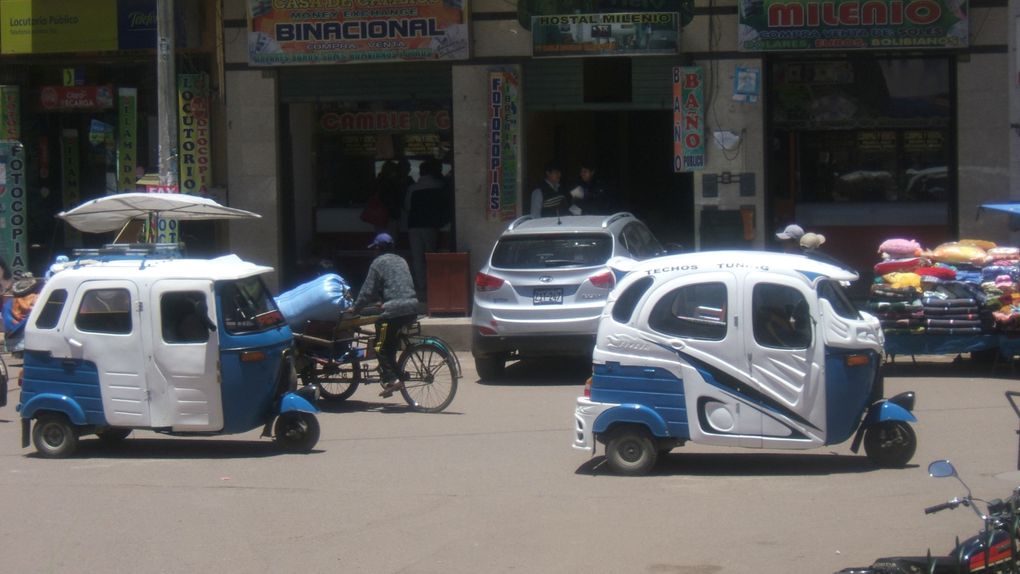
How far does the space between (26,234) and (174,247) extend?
358 inches

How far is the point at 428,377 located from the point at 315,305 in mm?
1330

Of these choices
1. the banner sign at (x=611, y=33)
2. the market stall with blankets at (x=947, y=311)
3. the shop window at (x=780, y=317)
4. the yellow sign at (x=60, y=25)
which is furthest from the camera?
the yellow sign at (x=60, y=25)

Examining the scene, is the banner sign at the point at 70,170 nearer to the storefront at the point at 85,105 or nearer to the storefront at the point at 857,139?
the storefront at the point at 85,105

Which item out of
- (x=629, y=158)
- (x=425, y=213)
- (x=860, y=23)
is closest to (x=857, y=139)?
(x=860, y=23)

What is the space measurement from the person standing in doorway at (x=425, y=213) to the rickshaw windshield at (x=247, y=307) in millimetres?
8212

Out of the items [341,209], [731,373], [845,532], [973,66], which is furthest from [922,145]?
[845,532]

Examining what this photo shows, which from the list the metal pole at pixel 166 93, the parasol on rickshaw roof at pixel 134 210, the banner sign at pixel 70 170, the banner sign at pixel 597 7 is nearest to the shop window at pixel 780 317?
the parasol on rickshaw roof at pixel 134 210

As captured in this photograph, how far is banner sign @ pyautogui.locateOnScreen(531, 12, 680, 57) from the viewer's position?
58.9ft

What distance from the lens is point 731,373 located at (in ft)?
30.4

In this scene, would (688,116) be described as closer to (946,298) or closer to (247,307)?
(946,298)

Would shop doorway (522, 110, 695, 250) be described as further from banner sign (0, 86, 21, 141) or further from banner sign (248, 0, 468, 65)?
banner sign (0, 86, 21, 141)

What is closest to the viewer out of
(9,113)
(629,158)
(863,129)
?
(863,129)

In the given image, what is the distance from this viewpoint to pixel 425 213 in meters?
19.5

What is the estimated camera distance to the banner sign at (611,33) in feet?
58.9
